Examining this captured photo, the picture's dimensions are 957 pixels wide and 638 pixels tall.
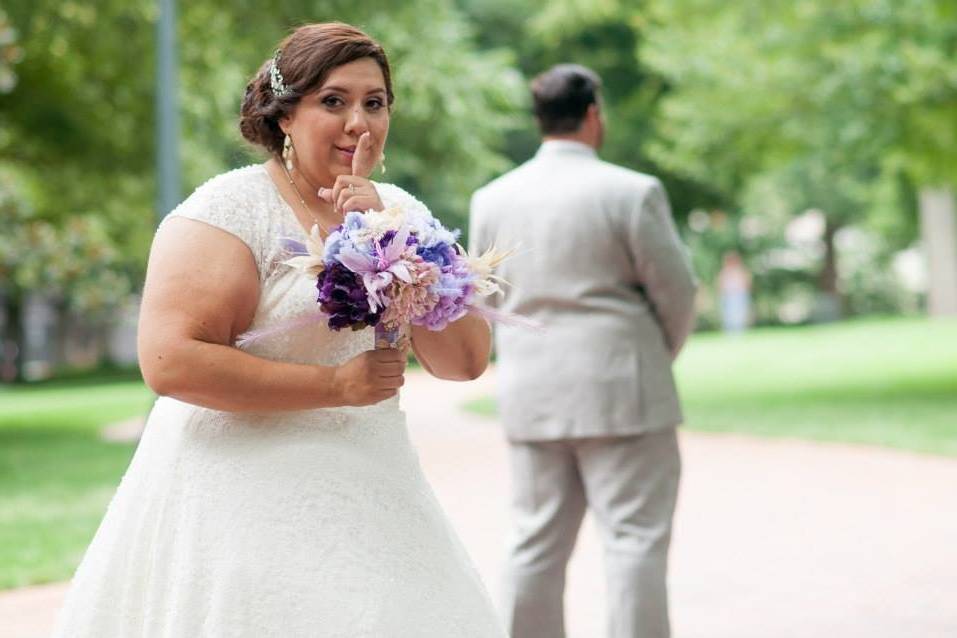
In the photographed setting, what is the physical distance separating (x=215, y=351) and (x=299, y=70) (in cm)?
57

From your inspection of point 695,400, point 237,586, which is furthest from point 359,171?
point 695,400

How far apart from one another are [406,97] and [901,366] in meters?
8.64

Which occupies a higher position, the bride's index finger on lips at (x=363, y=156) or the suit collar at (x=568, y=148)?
the suit collar at (x=568, y=148)

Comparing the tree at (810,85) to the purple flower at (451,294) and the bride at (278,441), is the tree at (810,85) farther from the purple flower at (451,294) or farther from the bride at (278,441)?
the purple flower at (451,294)

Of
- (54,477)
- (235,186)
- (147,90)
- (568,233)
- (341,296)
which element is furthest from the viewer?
(147,90)

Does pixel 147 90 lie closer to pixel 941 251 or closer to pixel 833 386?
pixel 833 386

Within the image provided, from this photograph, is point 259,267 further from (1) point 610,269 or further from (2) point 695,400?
(2) point 695,400

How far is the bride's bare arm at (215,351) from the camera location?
2.80m

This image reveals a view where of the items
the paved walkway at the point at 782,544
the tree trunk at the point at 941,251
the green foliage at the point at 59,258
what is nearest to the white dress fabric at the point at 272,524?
the paved walkway at the point at 782,544

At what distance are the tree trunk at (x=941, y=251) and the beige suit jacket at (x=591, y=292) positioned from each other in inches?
1412

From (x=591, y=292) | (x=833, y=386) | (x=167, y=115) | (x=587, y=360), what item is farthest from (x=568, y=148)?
(x=833, y=386)

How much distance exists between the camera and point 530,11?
3625 centimetres

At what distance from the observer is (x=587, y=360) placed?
5160 millimetres

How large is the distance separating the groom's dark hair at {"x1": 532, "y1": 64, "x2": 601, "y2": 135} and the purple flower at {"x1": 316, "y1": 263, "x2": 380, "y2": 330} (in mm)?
2587
